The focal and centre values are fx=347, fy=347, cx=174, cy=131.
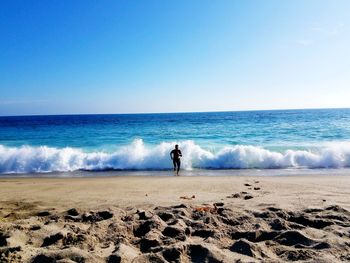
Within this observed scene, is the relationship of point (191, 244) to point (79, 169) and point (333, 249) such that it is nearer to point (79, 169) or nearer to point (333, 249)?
point (333, 249)

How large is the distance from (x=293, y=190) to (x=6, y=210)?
6725 millimetres

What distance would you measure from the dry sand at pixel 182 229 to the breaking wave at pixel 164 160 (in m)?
8.77

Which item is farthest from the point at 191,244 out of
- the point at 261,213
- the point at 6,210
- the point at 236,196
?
the point at 6,210

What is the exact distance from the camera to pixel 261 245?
13.9 feet

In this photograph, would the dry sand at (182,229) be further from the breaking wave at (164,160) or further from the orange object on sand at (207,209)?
the breaking wave at (164,160)

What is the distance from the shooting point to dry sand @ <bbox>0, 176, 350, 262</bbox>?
398 cm

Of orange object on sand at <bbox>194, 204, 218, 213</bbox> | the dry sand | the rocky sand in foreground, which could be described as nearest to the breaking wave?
the dry sand

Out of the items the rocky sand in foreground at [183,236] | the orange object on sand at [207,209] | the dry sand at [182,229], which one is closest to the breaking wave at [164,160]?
the dry sand at [182,229]

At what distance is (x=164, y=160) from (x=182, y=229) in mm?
13603

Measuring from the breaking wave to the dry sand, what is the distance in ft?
28.8

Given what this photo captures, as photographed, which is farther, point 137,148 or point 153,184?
point 137,148

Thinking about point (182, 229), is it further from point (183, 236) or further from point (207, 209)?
point (207, 209)

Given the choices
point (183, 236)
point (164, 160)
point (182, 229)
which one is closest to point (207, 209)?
point (182, 229)

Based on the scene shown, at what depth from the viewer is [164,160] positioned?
1848 centimetres
